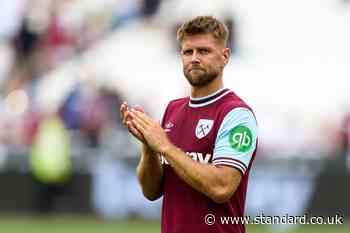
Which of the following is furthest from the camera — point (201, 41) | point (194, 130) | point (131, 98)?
point (131, 98)

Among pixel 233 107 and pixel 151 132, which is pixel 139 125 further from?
pixel 233 107

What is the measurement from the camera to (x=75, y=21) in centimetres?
1947

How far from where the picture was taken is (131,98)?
60.4ft

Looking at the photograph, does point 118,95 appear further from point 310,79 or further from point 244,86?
point 310,79

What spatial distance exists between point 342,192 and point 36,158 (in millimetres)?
4571

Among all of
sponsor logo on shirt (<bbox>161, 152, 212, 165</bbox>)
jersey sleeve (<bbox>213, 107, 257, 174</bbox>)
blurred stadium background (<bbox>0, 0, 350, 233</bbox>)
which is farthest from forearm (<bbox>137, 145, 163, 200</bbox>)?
blurred stadium background (<bbox>0, 0, 350, 233</bbox>)

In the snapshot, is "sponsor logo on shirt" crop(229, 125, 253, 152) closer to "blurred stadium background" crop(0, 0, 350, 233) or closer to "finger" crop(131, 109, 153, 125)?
"finger" crop(131, 109, 153, 125)

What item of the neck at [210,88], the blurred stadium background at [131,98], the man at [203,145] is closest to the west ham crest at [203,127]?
the man at [203,145]

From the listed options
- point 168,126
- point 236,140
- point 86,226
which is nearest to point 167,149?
point 236,140

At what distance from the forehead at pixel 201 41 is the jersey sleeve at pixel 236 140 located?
353 mm

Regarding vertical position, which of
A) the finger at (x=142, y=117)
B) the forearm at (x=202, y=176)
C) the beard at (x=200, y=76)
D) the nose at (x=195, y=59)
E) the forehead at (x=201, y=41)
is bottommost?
the forearm at (x=202, y=176)

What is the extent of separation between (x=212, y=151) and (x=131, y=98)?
510 inches

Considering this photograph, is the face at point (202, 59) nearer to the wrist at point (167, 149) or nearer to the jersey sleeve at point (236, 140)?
the jersey sleeve at point (236, 140)

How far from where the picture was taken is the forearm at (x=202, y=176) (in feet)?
17.3
